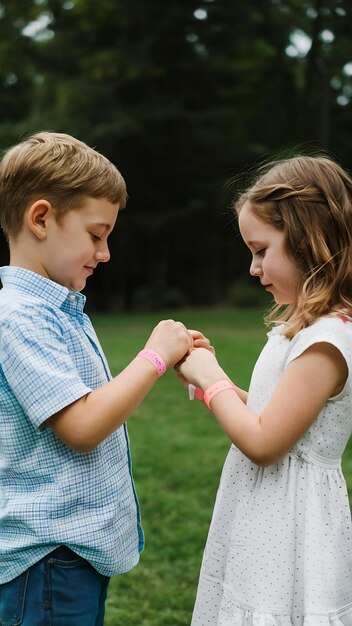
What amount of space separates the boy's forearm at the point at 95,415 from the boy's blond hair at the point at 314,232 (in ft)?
1.54

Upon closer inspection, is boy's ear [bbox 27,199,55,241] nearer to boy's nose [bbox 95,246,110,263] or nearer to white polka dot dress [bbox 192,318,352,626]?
boy's nose [bbox 95,246,110,263]

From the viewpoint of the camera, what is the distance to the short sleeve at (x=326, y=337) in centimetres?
184

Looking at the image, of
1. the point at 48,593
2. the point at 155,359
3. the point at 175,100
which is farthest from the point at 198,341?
the point at 175,100

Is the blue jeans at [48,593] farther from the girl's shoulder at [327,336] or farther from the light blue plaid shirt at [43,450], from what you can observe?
the girl's shoulder at [327,336]

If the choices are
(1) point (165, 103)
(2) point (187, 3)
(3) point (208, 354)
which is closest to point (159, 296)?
(1) point (165, 103)

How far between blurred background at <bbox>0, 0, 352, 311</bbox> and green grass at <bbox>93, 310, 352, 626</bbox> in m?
13.4

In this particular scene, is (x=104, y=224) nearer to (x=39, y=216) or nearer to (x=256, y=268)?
(x=39, y=216)

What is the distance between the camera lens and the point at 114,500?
1.93 meters

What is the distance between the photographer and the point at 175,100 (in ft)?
74.1

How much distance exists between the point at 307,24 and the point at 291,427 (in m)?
22.8

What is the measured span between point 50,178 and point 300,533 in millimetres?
1063

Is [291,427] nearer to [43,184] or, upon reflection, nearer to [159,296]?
[43,184]

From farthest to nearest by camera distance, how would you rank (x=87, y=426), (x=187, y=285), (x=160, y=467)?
(x=187, y=285)
(x=160, y=467)
(x=87, y=426)

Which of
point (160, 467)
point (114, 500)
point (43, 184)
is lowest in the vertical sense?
point (160, 467)
